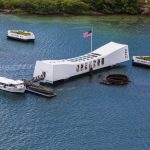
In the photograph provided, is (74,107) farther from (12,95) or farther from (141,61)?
(141,61)

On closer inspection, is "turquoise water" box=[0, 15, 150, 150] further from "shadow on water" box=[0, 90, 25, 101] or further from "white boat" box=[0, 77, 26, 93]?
"white boat" box=[0, 77, 26, 93]

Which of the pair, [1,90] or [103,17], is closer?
[1,90]

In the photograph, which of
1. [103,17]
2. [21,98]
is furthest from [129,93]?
[103,17]

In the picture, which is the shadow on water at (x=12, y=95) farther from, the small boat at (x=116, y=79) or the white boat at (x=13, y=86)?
the small boat at (x=116, y=79)

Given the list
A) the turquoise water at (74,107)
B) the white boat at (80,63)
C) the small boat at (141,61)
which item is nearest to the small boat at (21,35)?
the turquoise water at (74,107)

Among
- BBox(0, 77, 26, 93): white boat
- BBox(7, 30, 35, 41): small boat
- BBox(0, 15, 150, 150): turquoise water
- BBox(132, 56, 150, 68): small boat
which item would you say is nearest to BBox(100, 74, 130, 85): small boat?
BBox(0, 15, 150, 150): turquoise water

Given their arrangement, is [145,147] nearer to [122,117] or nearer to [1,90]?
[122,117]
